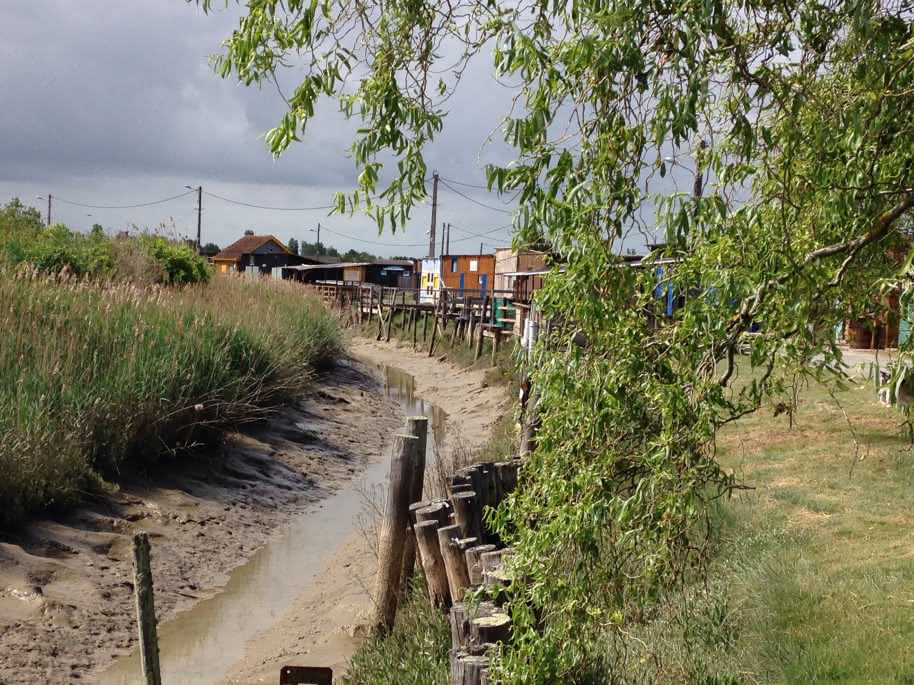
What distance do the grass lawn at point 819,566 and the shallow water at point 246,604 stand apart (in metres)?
4.04

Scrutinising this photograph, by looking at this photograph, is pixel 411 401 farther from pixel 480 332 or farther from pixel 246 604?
pixel 246 604

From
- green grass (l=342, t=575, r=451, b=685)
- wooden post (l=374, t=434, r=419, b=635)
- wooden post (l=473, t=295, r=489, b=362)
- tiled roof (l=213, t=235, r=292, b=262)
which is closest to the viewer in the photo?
green grass (l=342, t=575, r=451, b=685)

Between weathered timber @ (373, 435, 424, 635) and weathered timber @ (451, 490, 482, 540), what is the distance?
0.46m

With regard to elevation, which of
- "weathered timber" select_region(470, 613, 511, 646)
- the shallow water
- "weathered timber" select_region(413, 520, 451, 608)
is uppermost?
"weathered timber" select_region(470, 613, 511, 646)

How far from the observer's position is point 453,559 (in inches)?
243

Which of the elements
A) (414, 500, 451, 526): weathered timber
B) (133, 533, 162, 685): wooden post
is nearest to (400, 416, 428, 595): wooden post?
(414, 500, 451, 526): weathered timber

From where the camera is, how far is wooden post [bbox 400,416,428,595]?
23.1 feet

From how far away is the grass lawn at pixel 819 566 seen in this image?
5.02 meters

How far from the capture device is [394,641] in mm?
6539

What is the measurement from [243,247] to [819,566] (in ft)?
258

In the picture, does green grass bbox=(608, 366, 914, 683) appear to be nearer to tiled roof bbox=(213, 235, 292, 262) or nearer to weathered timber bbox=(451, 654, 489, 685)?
weathered timber bbox=(451, 654, 489, 685)

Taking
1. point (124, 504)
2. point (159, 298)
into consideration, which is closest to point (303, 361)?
point (159, 298)

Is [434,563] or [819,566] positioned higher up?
[819,566]

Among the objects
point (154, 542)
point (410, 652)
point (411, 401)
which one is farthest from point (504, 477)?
point (411, 401)
